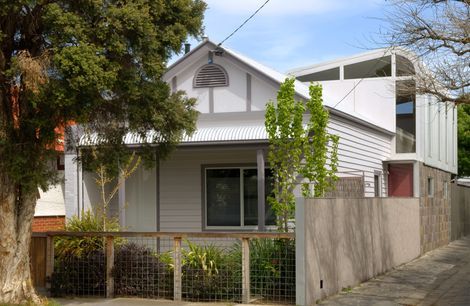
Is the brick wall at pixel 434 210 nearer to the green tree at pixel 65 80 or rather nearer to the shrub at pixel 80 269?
the shrub at pixel 80 269

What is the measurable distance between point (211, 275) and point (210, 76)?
6824 mm

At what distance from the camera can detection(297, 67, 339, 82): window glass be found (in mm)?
21875

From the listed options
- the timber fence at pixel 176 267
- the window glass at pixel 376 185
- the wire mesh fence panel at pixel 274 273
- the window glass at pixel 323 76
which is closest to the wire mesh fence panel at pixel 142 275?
the timber fence at pixel 176 267

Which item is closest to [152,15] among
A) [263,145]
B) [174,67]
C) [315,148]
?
[315,148]

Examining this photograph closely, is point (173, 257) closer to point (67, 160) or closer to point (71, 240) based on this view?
point (71, 240)

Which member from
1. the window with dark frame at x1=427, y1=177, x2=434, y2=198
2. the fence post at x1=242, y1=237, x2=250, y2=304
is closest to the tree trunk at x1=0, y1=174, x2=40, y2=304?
the fence post at x1=242, y1=237, x2=250, y2=304

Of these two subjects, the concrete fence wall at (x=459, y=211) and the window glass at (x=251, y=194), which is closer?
the window glass at (x=251, y=194)

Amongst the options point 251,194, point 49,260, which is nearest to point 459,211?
point 251,194

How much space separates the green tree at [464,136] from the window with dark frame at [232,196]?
24.4 m

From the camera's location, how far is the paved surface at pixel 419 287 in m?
11.9

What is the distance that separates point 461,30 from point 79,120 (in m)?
7.32

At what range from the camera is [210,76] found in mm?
16891

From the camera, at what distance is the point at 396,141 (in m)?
21.1

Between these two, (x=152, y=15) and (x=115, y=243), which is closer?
(x=152, y=15)
